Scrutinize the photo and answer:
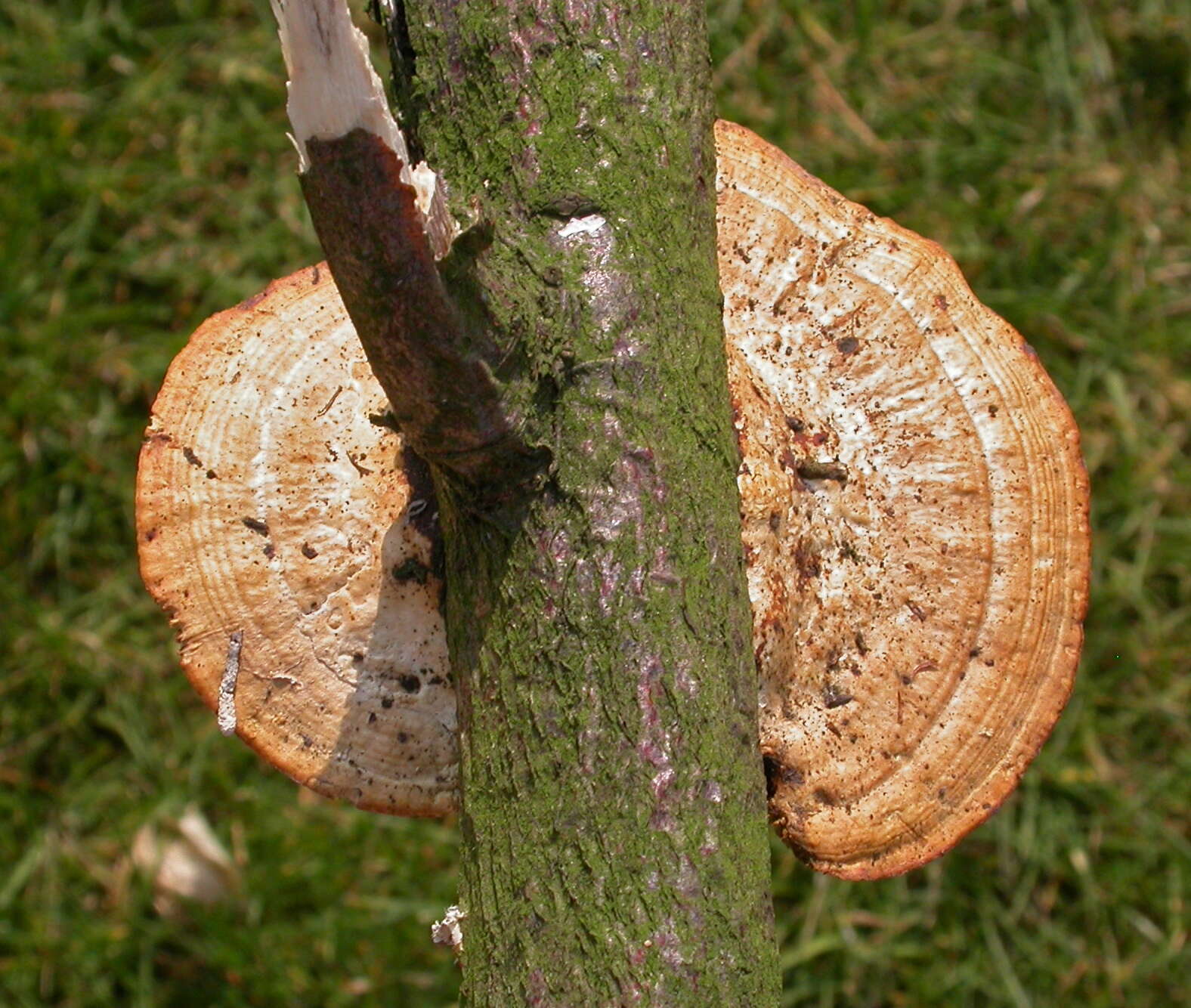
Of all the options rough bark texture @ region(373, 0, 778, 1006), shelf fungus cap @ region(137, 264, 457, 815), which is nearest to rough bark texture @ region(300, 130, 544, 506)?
rough bark texture @ region(373, 0, 778, 1006)

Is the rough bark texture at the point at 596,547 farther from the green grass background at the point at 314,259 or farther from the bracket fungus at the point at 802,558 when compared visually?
the green grass background at the point at 314,259

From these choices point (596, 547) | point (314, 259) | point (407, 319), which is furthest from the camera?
point (314, 259)

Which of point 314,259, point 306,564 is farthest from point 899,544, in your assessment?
point 314,259

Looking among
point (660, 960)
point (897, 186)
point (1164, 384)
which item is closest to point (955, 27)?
point (897, 186)

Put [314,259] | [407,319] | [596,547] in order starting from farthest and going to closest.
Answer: [314,259] < [596,547] < [407,319]

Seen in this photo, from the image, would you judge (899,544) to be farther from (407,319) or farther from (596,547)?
(407,319)

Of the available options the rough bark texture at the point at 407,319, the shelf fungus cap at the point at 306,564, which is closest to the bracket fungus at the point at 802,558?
the shelf fungus cap at the point at 306,564

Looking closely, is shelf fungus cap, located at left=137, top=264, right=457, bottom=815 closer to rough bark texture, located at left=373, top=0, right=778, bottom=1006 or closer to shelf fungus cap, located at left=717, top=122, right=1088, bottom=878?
rough bark texture, located at left=373, top=0, right=778, bottom=1006
